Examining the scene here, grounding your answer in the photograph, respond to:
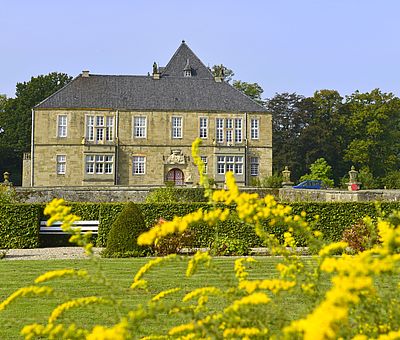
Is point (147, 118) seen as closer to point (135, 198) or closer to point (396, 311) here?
point (135, 198)

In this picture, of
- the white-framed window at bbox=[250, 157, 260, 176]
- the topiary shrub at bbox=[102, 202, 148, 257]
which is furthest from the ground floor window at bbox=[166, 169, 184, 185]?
the topiary shrub at bbox=[102, 202, 148, 257]

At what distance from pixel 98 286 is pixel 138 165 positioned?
30.5 meters

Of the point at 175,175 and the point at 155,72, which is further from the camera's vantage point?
the point at 155,72

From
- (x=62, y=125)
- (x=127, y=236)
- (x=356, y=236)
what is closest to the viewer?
(x=127, y=236)

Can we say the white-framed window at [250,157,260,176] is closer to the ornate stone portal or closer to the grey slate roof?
the grey slate roof

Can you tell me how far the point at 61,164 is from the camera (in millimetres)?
37719

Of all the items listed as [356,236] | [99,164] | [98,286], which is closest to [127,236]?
[98,286]

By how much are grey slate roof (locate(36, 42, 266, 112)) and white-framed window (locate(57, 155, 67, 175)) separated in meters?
3.30

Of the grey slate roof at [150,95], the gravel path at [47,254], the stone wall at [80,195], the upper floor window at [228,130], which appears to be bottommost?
the gravel path at [47,254]

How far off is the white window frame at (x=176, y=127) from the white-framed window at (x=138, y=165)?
2620 mm

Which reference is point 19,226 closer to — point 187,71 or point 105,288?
point 105,288

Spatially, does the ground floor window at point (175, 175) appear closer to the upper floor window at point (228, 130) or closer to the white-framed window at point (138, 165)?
the white-framed window at point (138, 165)

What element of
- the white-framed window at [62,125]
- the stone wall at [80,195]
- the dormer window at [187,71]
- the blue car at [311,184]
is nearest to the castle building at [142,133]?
the white-framed window at [62,125]

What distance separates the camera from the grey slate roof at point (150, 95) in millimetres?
38562
